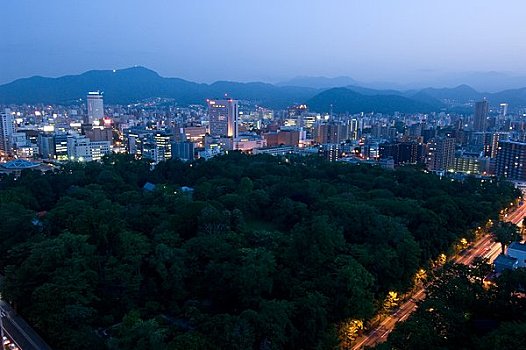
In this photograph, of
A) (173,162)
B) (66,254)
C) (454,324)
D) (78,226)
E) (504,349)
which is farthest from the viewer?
(173,162)

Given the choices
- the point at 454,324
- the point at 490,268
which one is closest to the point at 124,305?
the point at 454,324

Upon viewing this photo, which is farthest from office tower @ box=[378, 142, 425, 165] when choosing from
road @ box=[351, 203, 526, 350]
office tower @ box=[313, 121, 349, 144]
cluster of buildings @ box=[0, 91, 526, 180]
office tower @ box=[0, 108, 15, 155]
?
office tower @ box=[0, 108, 15, 155]

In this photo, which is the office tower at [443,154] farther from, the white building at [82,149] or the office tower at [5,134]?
the office tower at [5,134]

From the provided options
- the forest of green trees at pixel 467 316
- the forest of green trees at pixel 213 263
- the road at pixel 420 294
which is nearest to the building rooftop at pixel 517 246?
the road at pixel 420 294

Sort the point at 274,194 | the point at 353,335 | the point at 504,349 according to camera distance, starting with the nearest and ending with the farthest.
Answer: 1. the point at 504,349
2. the point at 353,335
3. the point at 274,194

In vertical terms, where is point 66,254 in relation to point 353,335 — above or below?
above

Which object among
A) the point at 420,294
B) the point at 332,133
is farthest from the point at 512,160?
the point at 420,294

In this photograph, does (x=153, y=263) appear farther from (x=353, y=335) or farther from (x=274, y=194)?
(x=274, y=194)

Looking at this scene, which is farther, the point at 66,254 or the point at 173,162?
the point at 173,162
